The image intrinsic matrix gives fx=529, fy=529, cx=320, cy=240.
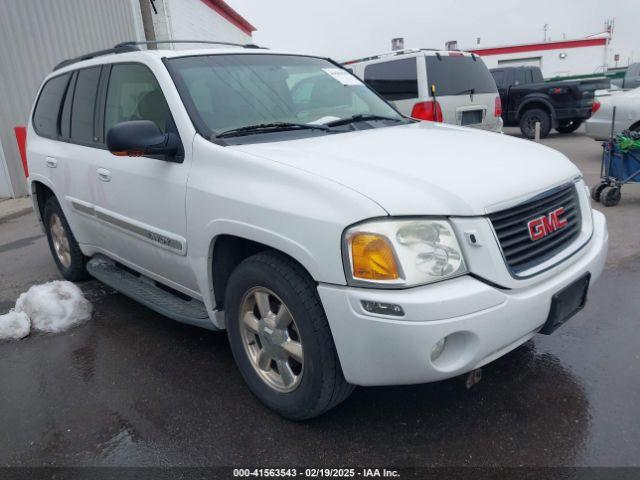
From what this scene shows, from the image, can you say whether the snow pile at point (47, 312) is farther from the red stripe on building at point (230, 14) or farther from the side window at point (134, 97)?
the red stripe on building at point (230, 14)

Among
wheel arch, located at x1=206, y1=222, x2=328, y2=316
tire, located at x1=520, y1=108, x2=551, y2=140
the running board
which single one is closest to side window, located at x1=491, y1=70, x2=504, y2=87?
tire, located at x1=520, y1=108, x2=551, y2=140

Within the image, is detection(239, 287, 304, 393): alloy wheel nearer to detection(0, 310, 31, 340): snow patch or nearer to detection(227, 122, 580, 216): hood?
detection(227, 122, 580, 216): hood

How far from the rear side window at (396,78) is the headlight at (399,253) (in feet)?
21.7

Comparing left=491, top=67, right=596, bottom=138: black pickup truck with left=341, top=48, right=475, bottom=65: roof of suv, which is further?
left=491, top=67, right=596, bottom=138: black pickup truck

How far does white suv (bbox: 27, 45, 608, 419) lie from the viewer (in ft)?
6.84

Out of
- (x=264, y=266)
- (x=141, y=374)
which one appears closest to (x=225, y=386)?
(x=141, y=374)

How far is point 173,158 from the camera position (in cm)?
290

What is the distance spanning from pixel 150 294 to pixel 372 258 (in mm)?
1992

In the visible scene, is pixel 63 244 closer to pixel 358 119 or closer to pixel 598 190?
pixel 358 119

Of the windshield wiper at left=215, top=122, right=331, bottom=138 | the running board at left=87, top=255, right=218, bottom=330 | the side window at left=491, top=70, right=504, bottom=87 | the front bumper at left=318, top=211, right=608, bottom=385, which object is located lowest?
the running board at left=87, top=255, right=218, bottom=330

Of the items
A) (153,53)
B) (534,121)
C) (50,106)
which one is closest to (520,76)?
(534,121)

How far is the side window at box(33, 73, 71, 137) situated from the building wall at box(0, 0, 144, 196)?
5.22 meters

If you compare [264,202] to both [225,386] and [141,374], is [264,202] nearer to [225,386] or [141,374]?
[225,386]

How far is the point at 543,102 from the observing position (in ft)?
45.1
